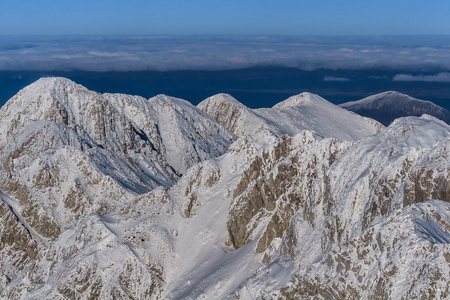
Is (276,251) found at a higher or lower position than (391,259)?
lower

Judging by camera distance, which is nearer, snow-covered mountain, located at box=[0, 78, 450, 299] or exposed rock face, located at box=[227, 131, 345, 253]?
snow-covered mountain, located at box=[0, 78, 450, 299]

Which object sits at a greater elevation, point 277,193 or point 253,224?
point 277,193

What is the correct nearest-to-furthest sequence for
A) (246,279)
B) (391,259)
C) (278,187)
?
(391,259)
(246,279)
(278,187)

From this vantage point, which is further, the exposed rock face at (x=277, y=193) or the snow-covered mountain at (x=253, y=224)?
the exposed rock face at (x=277, y=193)

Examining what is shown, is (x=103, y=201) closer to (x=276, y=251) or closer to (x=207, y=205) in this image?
(x=207, y=205)

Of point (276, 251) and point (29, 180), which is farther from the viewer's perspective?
point (29, 180)

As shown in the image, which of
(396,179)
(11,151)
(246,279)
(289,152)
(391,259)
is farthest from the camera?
(11,151)

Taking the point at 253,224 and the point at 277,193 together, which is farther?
the point at 253,224

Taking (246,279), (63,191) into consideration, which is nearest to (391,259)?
(246,279)
